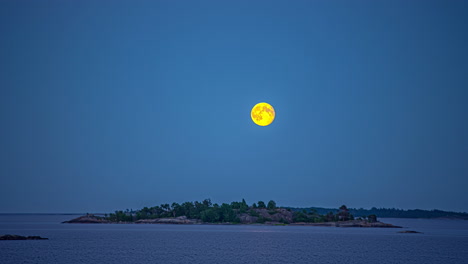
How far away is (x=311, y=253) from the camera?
10988 cm

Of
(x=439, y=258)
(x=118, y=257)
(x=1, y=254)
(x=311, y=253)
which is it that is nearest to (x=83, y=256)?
(x=118, y=257)

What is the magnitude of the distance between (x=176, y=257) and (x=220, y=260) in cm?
954

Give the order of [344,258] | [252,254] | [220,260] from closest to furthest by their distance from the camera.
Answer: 1. [220,260]
2. [344,258]
3. [252,254]

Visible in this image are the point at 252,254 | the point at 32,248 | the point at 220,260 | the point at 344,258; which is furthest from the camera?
the point at 32,248

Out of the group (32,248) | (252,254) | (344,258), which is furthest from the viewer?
(32,248)

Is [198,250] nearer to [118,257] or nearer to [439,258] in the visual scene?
[118,257]

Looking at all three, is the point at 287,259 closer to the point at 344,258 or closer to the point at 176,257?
the point at 344,258

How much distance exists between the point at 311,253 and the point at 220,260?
25.2 metres

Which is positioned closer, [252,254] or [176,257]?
[176,257]

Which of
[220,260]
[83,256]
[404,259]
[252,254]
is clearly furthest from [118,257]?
[404,259]

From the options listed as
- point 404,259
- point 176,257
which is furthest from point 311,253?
point 176,257

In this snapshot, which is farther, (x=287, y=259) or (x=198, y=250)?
(x=198, y=250)

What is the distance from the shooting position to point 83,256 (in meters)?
98.6

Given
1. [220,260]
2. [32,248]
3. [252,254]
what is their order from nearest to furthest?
[220,260]
[252,254]
[32,248]
